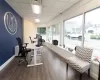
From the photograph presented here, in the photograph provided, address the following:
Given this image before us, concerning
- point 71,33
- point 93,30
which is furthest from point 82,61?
point 71,33

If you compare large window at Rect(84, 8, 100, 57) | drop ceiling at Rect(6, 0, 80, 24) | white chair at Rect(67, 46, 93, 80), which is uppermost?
drop ceiling at Rect(6, 0, 80, 24)

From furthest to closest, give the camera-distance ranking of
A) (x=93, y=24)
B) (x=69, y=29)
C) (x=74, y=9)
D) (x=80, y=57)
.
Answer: (x=69, y=29)
(x=74, y=9)
(x=93, y=24)
(x=80, y=57)

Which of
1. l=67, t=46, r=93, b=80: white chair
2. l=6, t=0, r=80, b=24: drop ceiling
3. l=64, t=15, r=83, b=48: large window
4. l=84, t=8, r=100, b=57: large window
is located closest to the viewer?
l=67, t=46, r=93, b=80: white chair

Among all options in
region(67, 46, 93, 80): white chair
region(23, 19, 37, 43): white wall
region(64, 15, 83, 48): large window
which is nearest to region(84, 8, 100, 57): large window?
region(67, 46, 93, 80): white chair

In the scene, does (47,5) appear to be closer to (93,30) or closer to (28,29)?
(93,30)

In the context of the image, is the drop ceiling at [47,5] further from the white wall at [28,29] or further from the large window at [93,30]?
the white wall at [28,29]

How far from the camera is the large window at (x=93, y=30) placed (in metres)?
2.69

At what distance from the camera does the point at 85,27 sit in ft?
10.3

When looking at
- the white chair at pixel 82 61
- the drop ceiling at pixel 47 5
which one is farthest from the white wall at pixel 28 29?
the white chair at pixel 82 61

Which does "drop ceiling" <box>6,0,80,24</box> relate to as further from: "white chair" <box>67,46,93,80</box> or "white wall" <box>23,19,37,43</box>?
"white wall" <box>23,19,37,43</box>

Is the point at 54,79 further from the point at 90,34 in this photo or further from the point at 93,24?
the point at 93,24

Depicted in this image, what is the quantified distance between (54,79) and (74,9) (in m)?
3.01

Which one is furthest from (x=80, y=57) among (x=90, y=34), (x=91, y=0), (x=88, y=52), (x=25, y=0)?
(x=25, y=0)

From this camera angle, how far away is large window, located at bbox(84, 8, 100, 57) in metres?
2.69
